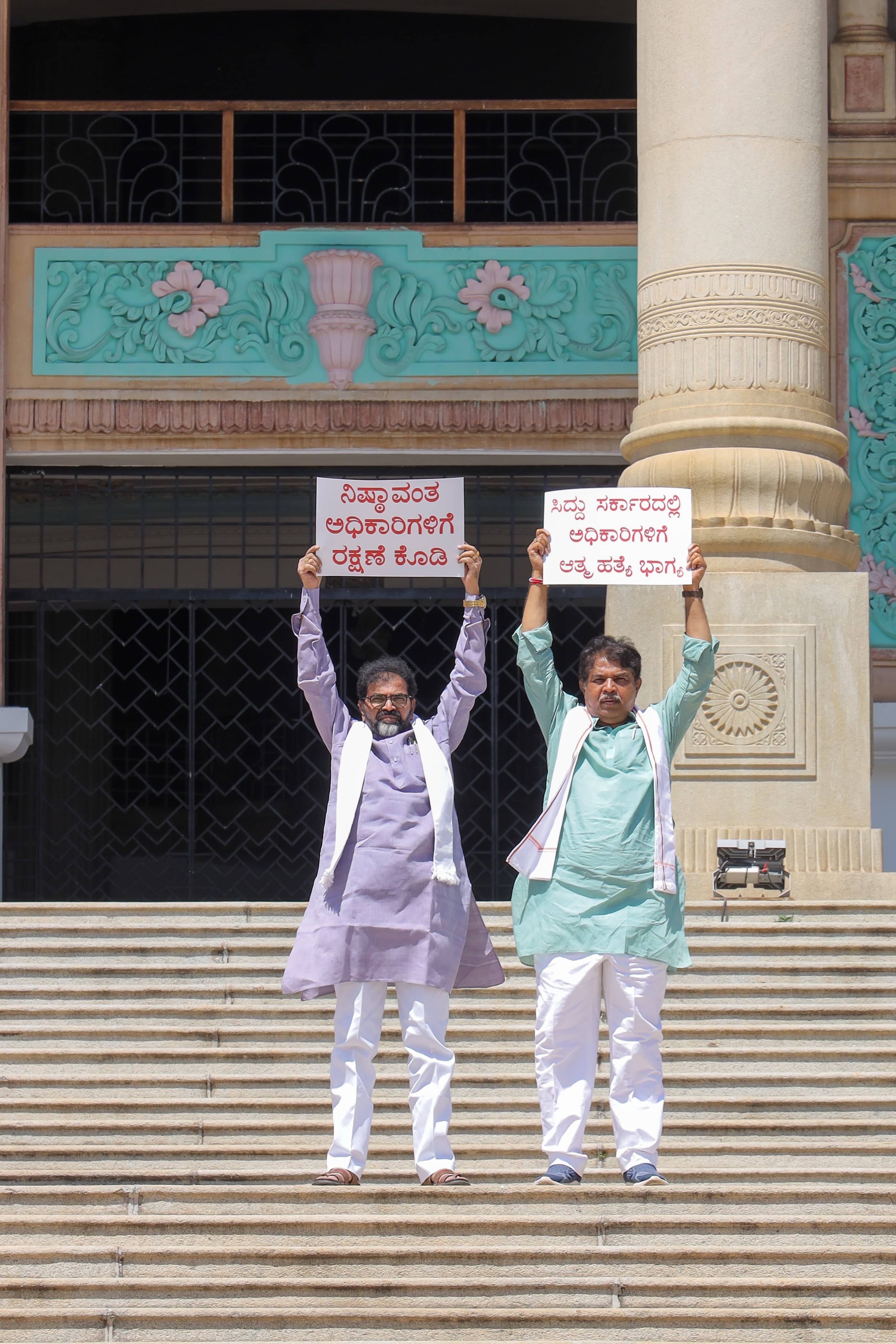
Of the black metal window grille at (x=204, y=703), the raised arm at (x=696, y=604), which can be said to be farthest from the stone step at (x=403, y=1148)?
the black metal window grille at (x=204, y=703)

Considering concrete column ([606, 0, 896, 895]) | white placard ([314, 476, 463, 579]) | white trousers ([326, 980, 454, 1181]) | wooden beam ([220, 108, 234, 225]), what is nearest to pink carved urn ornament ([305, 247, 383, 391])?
wooden beam ([220, 108, 234, 225])

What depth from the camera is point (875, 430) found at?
46.4 ft

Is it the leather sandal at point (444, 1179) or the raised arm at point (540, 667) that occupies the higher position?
the raised arm at point (540, 667)

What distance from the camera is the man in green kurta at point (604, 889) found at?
6.75m

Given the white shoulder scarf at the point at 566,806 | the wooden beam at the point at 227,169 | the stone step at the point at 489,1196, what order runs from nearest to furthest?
the stone step at the point at 489,1196 < the white shoulder scarf at the point at 566,806 < the wooden beam at the point at 227,169

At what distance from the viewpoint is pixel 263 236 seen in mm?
14391

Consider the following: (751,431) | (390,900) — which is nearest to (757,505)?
(751,431)

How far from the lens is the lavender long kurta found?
698 cm

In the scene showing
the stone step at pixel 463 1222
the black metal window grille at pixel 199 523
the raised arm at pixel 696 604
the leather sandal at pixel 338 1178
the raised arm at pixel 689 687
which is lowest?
the stone step at pixel 463 1222

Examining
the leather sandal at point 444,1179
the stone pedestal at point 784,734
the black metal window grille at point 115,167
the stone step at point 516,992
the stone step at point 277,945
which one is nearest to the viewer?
the leather sandal at point 444,1179

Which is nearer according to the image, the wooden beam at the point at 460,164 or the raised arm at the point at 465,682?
the raised arm at the point at 465,682

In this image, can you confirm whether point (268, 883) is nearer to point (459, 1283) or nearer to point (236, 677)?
point (236, 677)

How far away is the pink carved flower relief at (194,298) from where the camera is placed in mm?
14406

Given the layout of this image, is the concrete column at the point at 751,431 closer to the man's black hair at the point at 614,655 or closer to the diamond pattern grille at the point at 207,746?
the diamond pattern grille at the point at 207,746
